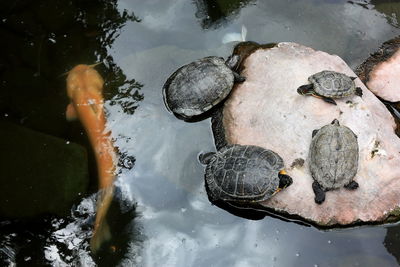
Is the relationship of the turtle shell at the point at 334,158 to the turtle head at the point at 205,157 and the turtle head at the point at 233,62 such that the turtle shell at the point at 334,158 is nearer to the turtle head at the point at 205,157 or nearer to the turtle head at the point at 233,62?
the turtle head at the point at 205,157

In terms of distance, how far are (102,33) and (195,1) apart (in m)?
1.33

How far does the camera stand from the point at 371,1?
5426mm

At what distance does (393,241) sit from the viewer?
3.88 metres

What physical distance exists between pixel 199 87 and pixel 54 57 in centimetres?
204

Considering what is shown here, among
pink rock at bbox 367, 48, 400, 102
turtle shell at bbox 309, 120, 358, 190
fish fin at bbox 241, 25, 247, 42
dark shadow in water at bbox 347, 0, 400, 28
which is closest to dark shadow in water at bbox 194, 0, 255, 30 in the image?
fish fin at bbox 241, 25, 247, 42

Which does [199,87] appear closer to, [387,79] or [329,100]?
[329,100]

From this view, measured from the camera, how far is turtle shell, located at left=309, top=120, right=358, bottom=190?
3836 millimetres

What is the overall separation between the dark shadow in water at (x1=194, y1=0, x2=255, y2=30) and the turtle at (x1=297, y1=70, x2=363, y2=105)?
63.5 inches

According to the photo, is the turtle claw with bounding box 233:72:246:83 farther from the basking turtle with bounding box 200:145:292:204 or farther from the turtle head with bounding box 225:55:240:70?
the basking turtle with bounding box 200:145:292:204

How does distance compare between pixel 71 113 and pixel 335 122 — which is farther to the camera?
pixel 71 113

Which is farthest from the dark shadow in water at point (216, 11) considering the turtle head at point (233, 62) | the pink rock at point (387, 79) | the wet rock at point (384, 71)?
the pink rock at point (387, 79)

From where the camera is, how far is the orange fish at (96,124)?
4133 millimetres

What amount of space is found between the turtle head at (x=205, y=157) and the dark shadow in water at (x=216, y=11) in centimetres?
187

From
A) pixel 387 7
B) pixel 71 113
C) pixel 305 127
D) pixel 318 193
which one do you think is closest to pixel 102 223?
pixel 71 113
